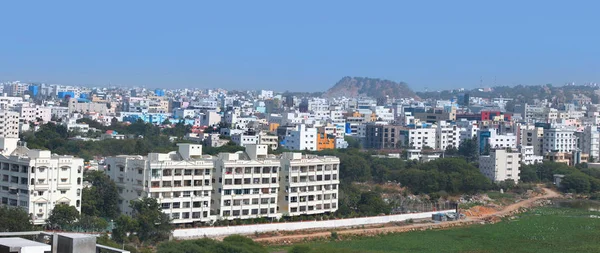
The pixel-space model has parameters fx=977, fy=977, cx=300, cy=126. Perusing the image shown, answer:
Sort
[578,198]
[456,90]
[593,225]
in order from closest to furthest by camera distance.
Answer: [593,225] < [578,198] < [456,90]

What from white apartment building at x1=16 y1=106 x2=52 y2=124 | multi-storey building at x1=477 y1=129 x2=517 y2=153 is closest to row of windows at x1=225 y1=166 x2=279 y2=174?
multi-storey building at x1=477 y1=129 x2=517 y2=153

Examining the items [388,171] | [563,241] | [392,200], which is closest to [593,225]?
[563,241]

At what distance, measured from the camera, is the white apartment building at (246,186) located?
21031 mm

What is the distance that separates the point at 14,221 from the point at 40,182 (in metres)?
2.64

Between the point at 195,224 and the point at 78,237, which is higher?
the point at 78,237

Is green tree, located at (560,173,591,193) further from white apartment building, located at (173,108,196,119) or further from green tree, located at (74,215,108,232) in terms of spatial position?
white apartment building, located at (173,108,196,119)

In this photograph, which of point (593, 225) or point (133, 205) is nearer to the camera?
point (133, 205)

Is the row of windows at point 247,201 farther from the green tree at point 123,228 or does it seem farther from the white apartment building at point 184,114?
the white apartment building at point 184,114

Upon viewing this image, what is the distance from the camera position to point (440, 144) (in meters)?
48.4

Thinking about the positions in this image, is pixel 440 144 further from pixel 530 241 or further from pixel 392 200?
pixel 530 241

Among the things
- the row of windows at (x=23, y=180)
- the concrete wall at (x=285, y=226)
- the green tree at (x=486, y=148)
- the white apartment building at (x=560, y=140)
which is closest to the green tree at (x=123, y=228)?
the concrete wall at (x=285, y=226)

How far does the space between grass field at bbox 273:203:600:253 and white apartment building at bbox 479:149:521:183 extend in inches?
364

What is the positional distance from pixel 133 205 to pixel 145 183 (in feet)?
2.89

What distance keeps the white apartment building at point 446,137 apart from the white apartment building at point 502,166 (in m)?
11.9
